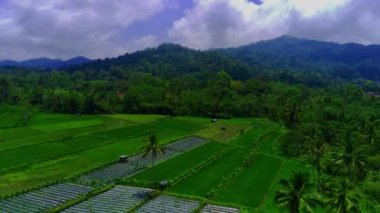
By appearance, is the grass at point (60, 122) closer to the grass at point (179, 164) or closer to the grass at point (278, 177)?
the grass at point (179, 164)

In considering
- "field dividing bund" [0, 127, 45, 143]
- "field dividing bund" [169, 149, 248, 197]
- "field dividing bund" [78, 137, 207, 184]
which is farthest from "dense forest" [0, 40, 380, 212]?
"field dividing bund" [0, 127, 45, 143]

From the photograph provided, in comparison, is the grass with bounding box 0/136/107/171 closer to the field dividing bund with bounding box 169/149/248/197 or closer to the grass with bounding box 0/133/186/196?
the grass with bounding box 0/133/186/196

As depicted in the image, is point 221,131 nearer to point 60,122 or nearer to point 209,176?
point 60,122

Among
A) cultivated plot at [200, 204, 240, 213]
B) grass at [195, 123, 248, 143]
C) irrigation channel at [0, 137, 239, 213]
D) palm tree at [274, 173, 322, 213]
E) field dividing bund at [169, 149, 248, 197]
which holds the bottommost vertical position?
cultivated plot at [200, 204, 240, 213]

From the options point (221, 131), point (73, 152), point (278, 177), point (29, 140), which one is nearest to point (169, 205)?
point (278, 177)

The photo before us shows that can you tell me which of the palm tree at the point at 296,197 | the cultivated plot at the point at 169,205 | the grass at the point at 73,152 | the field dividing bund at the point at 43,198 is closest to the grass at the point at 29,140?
the grass at the point at 73,152

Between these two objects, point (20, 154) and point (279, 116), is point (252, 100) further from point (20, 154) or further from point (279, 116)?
point (20, 154)

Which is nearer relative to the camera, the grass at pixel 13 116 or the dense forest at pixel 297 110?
the dense forest at pixel 297 110
